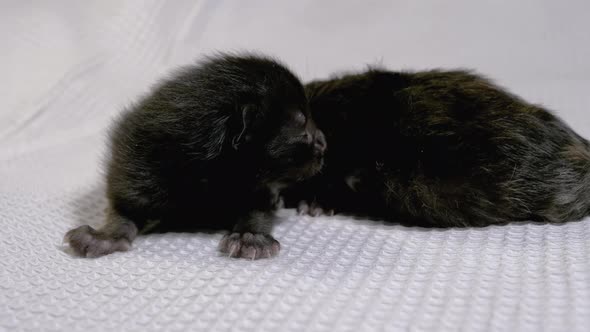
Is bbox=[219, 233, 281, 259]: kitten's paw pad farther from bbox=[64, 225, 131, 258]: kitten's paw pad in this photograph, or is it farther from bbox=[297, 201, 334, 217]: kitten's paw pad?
bbox=[297, 201, 334, 217]: kitten's paw pad

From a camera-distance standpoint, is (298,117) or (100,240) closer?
(100,240)

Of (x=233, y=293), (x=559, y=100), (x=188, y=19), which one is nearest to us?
(x=233, y=293)

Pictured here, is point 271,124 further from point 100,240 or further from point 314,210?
point 100,240

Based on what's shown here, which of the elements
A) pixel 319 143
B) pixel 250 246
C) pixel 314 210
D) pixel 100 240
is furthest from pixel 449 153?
pixel 100 240

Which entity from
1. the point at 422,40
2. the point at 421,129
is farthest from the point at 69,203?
the point at 422,40

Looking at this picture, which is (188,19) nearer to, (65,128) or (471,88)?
(65,128)

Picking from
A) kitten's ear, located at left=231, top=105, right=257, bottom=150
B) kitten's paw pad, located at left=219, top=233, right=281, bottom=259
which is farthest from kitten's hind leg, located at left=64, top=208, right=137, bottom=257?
kitten's ear, located at left=231, top=105, right=257, bottom=150
